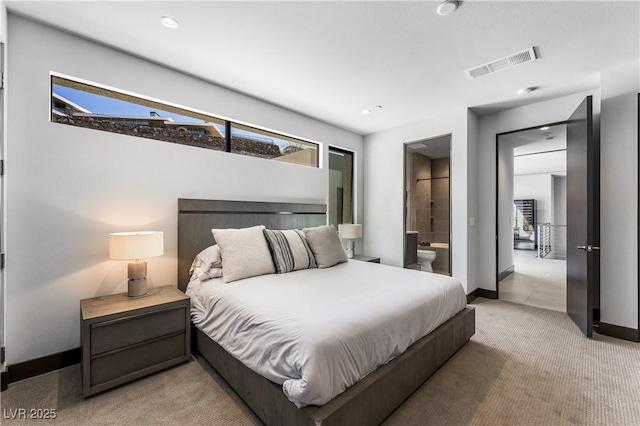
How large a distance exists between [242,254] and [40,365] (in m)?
1.70

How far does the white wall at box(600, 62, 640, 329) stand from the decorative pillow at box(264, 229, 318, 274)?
3.08 metres

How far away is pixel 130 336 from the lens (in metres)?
2.06

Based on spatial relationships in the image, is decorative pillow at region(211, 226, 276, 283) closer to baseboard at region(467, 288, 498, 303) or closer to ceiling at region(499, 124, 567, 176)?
baseboard at region(467, 288, 498, 303)

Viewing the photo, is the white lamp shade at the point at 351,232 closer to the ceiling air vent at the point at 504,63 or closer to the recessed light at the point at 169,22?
the ceiling air vent at the point at 504,63

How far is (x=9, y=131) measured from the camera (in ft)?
6.78

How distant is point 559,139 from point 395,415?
5.89 meters

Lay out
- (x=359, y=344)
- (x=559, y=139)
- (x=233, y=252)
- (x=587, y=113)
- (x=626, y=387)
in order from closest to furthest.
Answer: (x=359, y=344)
(x=626, y=387)
(x=233, y=252)
(x=587, y=113)
(x=559, y=139)

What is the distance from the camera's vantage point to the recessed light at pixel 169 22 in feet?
6.94

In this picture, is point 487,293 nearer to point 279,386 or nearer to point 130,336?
point 279,386

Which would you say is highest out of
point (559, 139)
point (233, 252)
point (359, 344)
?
point (559, 139)

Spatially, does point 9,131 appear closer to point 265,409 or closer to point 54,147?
point 54,147

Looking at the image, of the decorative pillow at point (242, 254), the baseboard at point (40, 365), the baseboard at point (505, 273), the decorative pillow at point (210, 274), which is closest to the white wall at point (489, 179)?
the baseboard at point (505, 273)

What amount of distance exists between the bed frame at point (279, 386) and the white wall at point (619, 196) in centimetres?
157

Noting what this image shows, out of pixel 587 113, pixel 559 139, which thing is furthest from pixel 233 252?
pixel 559 139
